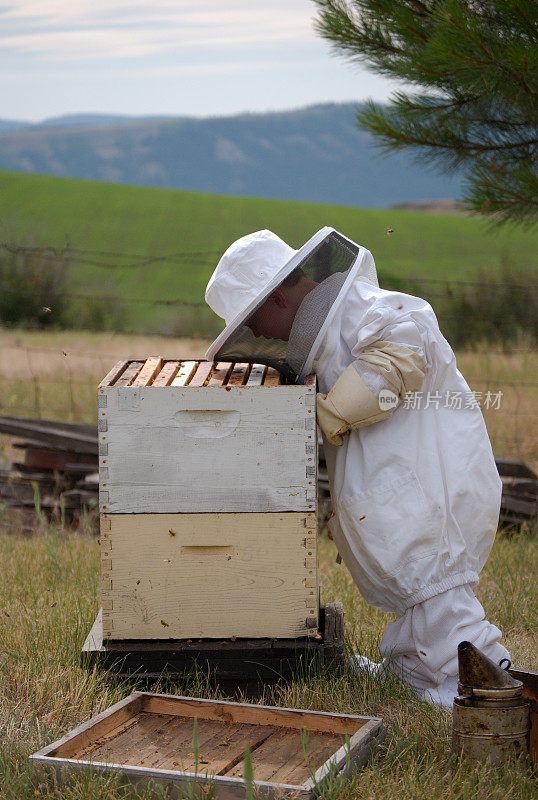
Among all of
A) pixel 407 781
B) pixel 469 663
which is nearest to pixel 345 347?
pixel 469 663

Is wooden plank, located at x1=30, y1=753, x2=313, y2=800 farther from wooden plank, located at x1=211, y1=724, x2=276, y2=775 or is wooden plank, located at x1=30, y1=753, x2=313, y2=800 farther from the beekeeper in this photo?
the beekeeper

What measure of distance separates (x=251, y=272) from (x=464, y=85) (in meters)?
2.45

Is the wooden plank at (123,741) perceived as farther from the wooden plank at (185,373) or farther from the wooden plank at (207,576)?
the wooden plank at (185,373)

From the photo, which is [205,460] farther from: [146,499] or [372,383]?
[372,383]

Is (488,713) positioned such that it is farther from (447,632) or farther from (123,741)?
(123,741)

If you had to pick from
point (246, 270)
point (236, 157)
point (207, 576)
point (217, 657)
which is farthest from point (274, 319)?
point (236, 157)

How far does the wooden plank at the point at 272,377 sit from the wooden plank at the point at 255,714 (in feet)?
3.25

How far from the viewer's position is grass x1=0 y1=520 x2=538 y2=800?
216 centimetres

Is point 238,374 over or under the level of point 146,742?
over

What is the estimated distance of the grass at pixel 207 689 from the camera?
7.10ft

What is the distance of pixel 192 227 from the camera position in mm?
36281

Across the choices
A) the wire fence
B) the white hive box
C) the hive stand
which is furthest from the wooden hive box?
the wire fence

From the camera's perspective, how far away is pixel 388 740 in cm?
247

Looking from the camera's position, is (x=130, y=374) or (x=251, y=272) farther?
(x=130, y=374)
